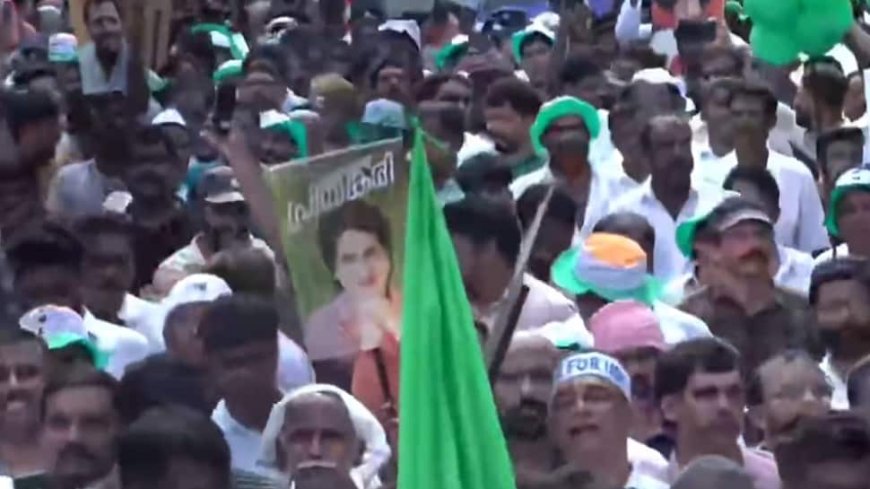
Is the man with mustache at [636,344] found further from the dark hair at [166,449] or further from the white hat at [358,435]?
the dark hair at [166,449]

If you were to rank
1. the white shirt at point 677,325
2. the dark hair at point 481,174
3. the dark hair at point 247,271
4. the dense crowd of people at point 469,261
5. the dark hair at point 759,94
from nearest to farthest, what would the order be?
the dense crowd of people at point 469,261, the white shirt at point 677,325, the dark hair at point 247,271, the dark hair at point 481,174, the dark hair at point 759,94

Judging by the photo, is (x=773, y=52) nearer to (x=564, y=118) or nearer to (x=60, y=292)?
(x=564, y=118)

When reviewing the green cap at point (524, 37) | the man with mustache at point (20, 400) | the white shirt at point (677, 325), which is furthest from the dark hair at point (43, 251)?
the green cap at point (524, 37)

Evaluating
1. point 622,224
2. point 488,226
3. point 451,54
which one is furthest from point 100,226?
point 451,54

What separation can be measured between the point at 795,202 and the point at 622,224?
3.49ft

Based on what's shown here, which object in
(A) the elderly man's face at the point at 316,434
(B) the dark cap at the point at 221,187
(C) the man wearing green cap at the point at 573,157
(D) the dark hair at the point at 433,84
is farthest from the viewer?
(D) the dark hair at the point at 433,84

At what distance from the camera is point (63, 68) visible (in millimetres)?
11320

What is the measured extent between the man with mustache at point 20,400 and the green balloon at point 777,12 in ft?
14.3

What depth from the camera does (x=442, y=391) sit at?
203 inches

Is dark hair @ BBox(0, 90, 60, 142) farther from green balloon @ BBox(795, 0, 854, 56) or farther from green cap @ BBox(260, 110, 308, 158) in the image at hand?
green balloon @ BBox(795, 0, 854, 56)

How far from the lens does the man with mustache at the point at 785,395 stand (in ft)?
21.7

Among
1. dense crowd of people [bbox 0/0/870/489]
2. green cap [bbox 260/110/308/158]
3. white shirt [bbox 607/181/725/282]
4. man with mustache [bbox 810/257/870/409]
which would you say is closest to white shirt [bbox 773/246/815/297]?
dense crowd of people [bbox 0/0/870/489]

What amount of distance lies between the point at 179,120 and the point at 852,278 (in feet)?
12.8

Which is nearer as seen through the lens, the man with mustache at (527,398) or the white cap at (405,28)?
the man with mustache at (527,398)
